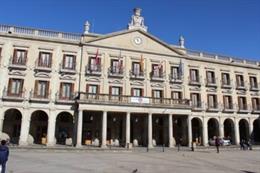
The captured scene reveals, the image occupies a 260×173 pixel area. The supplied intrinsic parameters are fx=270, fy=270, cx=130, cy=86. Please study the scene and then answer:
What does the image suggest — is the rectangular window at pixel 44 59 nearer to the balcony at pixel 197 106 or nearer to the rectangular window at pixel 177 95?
the rectangular window at pixel 177 95

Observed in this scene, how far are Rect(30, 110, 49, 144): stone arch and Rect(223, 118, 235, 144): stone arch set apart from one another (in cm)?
2540

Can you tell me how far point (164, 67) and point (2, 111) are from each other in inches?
814

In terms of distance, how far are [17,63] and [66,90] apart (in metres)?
6.29

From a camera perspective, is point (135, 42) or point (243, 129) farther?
point (243, 129)

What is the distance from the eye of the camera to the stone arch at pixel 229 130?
39.0m

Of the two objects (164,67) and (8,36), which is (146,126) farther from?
(8,36)

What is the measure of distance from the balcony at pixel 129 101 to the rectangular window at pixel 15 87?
7.03 metres

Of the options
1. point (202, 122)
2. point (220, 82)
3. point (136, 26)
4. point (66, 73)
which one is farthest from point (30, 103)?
point (220, 82)

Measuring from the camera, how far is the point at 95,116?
33750 millimetres

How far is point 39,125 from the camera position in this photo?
3247 centimetres

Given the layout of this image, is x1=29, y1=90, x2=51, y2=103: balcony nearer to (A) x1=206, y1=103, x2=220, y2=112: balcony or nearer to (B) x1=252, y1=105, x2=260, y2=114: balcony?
(A) x1=206, y1=103, x2=220, y2=112: balcony

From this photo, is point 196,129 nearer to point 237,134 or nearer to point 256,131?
point 237,134

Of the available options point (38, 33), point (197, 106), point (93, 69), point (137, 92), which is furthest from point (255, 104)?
point (38, 33)

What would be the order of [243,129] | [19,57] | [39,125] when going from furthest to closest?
[243,129], [39,125], [19,57]
